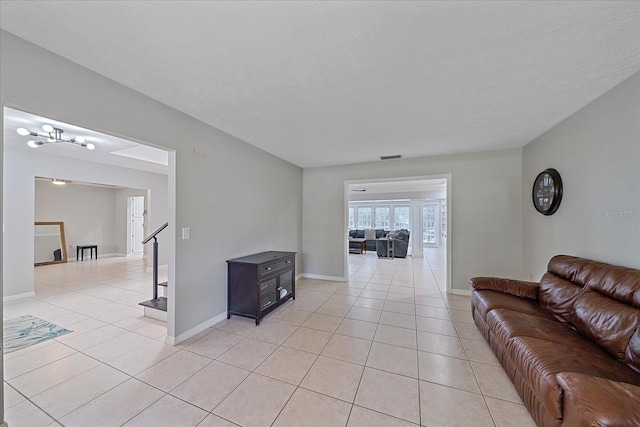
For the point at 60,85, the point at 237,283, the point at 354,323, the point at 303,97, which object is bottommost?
the point at 354,323

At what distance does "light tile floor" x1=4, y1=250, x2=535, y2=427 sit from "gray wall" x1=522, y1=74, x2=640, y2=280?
56.1 inches

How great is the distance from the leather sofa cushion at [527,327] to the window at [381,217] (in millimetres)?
9626

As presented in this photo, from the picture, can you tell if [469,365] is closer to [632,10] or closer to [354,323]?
[354,323]

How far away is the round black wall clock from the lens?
2785mm

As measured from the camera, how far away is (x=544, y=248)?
10.2ft

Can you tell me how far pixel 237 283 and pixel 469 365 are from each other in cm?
268

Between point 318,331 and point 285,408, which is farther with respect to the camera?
point 318,331

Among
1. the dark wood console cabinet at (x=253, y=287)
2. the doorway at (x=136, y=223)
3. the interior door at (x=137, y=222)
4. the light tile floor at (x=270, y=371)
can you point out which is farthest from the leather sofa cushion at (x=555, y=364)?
the interior door at (x=137, y=222)

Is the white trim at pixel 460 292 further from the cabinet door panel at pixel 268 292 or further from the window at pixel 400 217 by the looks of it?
the window at pixel 400 217

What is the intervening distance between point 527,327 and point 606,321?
451mm

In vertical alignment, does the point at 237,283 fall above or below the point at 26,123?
below

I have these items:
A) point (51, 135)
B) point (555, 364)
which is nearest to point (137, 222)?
point (51, 135)

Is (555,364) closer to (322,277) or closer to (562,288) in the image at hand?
(562,288)

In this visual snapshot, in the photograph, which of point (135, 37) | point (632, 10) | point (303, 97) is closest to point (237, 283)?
point (303, 97)
